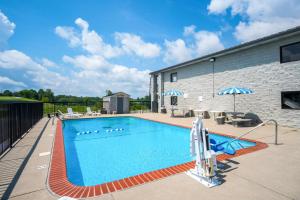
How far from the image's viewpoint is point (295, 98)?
8.18 m

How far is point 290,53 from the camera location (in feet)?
27.5

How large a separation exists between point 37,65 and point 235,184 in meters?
22.7

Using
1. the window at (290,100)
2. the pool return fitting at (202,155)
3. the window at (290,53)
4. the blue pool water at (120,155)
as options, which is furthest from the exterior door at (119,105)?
the pool return fitting at (202,155)

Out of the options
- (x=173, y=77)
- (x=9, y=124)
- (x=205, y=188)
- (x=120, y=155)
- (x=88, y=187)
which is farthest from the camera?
(x=173, y=77)

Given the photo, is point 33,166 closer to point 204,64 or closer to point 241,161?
point 241,161

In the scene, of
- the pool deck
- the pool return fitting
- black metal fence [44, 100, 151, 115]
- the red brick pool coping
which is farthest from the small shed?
the pool return fitting

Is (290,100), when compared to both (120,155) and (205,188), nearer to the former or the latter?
(205,188)

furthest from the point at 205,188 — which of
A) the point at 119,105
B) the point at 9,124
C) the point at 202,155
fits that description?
the point at 119,105

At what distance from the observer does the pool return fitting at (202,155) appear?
2.91 m

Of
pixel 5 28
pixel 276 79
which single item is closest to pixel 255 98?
pixel 276 79

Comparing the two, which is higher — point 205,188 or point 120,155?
point 205,188

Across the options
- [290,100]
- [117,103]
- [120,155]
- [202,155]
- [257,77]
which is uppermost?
[257,77]

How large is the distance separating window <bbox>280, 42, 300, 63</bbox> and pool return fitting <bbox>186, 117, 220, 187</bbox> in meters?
8.55

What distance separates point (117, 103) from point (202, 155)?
53.5 ft
